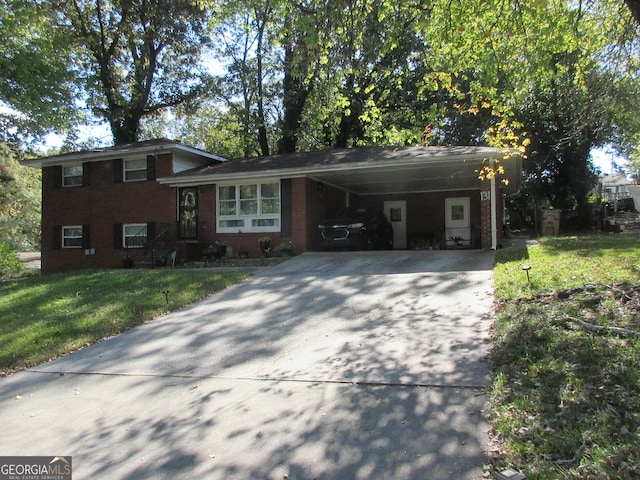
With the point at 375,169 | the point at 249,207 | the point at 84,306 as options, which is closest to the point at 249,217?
the point at 249,207

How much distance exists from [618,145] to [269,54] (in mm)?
20913

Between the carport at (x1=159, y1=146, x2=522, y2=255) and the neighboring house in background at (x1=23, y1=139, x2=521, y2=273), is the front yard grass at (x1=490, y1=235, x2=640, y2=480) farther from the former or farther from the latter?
the neighboring house in background at (x1=23, y1=139, x2=521, y2=273)

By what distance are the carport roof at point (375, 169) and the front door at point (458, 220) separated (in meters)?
0.64

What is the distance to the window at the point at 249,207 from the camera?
1647 centimetres

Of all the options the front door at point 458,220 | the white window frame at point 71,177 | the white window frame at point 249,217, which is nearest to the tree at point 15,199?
the white window frame at point 71,177

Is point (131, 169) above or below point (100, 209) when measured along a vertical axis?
above

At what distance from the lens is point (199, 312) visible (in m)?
8.73

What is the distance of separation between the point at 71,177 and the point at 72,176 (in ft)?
0.22

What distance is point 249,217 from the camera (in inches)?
659

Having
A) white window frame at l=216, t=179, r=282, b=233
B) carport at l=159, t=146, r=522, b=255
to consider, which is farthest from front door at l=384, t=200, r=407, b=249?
white window frame at l=216, t=179, r=282, b=233

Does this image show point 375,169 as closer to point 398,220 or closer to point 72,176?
point 398,220

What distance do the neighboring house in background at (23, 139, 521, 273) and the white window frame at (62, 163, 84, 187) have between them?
0.04 metres

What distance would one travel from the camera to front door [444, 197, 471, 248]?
20.0 meters

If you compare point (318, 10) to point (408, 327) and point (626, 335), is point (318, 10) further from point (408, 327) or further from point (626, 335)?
point (626, 335)
